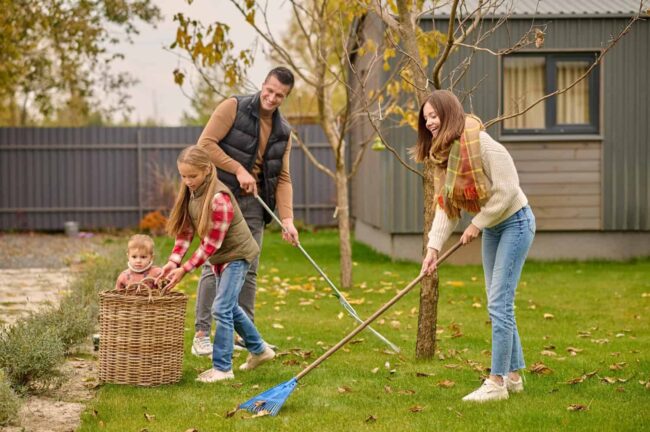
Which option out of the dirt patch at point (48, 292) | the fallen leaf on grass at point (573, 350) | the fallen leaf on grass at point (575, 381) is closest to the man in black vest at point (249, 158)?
the dirt patch at point (48, 292)

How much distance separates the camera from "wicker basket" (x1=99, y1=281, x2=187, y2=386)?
5441 mm

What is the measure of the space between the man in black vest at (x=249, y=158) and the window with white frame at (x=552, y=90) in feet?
22.1

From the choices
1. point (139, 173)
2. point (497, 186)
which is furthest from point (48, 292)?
point (139, 173)

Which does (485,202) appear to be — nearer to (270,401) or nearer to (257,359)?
(270,401)

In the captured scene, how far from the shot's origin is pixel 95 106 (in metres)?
21.5

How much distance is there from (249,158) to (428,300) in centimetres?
144

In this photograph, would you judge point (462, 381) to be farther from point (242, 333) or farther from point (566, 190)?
point (566, 190)

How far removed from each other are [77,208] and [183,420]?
48.8 ft

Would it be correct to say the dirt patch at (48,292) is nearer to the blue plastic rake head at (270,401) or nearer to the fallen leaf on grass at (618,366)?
the blue plastic rake head at (270,401)

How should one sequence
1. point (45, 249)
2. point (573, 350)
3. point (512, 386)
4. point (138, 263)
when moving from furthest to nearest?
point (45, 249)
point (573, 350)
point (138, 263)
point (512, 386)

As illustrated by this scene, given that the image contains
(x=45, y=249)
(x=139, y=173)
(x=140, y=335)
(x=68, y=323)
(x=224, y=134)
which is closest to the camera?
(x=140, y=335)

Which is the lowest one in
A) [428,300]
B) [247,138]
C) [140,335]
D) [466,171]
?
[140,335]

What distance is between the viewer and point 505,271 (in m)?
4.95

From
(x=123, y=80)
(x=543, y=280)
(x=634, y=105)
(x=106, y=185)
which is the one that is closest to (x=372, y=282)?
(x=543, y=280)
